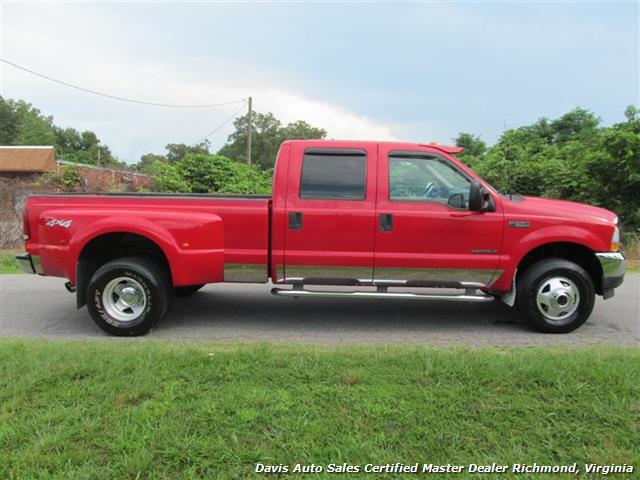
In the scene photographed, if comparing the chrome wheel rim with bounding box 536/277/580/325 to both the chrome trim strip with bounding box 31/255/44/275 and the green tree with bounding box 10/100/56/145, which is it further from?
the green tree with bounding box 10/100/56/145


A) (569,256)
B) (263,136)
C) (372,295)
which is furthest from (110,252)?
(263,136)

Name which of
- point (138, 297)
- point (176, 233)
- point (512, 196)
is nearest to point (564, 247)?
point (512, 196)

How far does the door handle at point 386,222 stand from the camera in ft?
16.9

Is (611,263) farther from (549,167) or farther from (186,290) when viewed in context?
(549,167)

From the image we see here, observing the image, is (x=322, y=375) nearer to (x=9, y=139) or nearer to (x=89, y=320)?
(x=89, y=320)

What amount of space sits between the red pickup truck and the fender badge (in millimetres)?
15

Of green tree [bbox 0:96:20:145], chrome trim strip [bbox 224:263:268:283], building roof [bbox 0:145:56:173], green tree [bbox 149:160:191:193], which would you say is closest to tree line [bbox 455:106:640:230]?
chrome trim strip [bbox 224:263:268:283]

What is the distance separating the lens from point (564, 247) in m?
5.39

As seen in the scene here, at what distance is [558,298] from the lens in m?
5.24

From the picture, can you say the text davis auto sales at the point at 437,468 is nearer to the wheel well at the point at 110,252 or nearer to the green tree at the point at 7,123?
the wheel well at the point at 110,252

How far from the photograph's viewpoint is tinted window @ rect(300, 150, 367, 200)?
5234mm

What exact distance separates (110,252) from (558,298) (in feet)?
16.3

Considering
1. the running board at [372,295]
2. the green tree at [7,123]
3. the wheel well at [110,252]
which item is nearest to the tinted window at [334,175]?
the running board at [372,295]

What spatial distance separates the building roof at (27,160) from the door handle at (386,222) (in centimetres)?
2947
